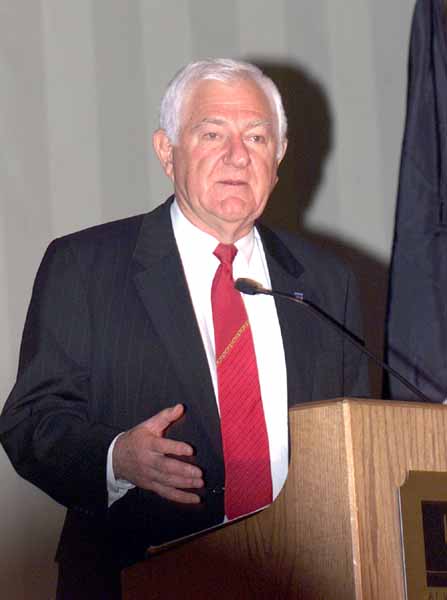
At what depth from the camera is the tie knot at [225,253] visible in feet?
8.91

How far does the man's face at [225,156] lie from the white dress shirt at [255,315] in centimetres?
4

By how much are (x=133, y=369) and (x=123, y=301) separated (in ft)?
0.56

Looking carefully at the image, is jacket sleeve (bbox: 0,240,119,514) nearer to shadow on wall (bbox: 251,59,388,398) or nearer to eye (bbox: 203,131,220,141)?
eye (bbox: 203,131,220,141)

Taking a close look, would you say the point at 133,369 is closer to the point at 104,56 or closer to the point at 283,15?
the point at 104,56

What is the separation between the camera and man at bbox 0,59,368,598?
2.39 m

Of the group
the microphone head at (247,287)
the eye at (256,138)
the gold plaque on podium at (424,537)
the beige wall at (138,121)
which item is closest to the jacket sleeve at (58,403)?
the microphone head at (247,287)

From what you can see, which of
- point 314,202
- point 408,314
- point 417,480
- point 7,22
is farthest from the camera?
point 314,202

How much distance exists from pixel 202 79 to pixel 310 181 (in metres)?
1.47

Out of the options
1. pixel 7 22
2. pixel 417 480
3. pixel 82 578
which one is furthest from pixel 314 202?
pixel 417 480

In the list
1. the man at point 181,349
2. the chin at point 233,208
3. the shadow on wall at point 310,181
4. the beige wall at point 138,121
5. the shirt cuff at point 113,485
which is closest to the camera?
the shirt cuff at point 113,485

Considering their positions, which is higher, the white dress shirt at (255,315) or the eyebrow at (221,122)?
the eyebrow at (221,122)

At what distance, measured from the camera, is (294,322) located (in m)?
2.71

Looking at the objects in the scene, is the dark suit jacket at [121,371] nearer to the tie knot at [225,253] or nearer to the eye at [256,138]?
the tie knot at [225,253]

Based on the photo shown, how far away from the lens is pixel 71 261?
107 inches
